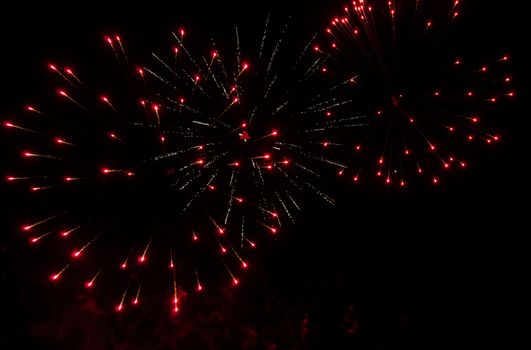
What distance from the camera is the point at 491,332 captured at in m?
4.35

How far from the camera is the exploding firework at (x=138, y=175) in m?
4.32

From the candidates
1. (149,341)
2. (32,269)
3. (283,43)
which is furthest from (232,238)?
(283,43)

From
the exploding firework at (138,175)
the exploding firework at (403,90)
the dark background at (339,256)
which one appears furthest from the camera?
the exploding firework at (403,90)

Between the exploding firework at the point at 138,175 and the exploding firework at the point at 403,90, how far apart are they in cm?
129

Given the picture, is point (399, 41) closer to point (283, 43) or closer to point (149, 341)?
point (283, 43)

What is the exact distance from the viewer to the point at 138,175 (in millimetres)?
4359

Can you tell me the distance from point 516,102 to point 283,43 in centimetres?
337

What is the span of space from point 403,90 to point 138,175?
140 inches

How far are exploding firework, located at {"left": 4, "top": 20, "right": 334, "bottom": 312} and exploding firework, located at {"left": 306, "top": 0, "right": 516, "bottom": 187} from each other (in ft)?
4.23

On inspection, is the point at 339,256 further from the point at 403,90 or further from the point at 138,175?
the point at 138,175

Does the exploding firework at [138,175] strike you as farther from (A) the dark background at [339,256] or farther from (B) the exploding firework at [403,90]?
(B) the exploding firework at [403,90]

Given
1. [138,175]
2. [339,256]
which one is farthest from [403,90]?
[138,175]

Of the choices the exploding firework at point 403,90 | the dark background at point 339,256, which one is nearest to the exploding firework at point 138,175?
the dark background at point 339,256

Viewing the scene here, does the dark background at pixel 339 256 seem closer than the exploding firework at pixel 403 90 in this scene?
Yes
